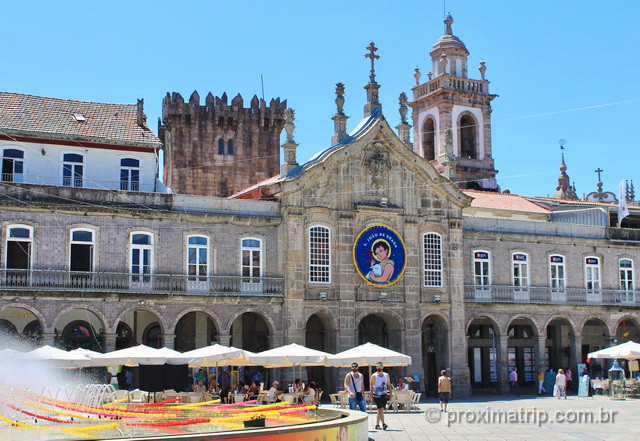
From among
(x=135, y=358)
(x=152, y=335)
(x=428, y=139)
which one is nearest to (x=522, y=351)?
(x=152, y=335)

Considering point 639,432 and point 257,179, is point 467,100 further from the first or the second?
point 639,432

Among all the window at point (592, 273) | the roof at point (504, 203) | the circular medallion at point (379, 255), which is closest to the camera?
the circular medallion at point (379, 255)

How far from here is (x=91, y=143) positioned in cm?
4038

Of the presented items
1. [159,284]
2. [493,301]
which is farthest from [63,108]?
[493,301]

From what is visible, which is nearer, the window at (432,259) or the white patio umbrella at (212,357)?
the white patio umbrella at (212,357)

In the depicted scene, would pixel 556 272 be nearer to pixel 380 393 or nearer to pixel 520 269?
pixel 520 269

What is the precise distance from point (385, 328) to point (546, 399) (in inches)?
321

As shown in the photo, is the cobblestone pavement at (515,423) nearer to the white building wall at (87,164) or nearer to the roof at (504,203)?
the white building wall at (87,164)

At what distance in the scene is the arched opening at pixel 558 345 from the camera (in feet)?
163

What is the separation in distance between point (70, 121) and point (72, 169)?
2.80m

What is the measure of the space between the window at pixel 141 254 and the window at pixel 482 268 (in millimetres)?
16612

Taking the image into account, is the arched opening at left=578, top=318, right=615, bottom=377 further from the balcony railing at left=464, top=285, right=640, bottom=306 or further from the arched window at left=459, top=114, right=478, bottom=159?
the arched window at left=459, top=114, right=478, bottom=159

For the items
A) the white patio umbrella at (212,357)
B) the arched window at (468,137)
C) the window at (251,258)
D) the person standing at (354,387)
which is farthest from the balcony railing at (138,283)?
the arched window at (468,137)

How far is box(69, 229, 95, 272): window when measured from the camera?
3672cm
